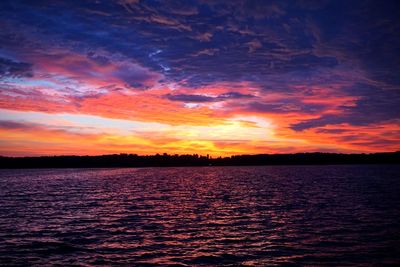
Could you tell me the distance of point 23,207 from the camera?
53.3 meters

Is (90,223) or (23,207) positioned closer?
(90,223)

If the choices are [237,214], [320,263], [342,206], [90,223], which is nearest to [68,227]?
[90,223]

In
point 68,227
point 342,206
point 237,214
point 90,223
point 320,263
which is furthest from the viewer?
point 342,206

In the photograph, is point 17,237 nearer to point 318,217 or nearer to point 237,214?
point 237,214

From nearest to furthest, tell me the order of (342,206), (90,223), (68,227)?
(68,227), (90,223), (342,206)

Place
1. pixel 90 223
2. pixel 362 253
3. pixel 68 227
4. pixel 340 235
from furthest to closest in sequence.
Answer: pixel 90 223
pixel 68 227
pixel 340 235
pixel 362 253

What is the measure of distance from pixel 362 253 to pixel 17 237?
27448 mm

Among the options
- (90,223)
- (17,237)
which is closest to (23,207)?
(90,223)

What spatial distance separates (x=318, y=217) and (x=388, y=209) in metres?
11.3

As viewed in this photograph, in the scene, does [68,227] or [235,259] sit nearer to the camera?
[235,259]

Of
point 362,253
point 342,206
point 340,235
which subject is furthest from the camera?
point 342,206

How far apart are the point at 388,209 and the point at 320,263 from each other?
91.1 ft

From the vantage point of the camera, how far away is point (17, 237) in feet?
105

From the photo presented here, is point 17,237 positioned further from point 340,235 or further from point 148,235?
point 340,235
